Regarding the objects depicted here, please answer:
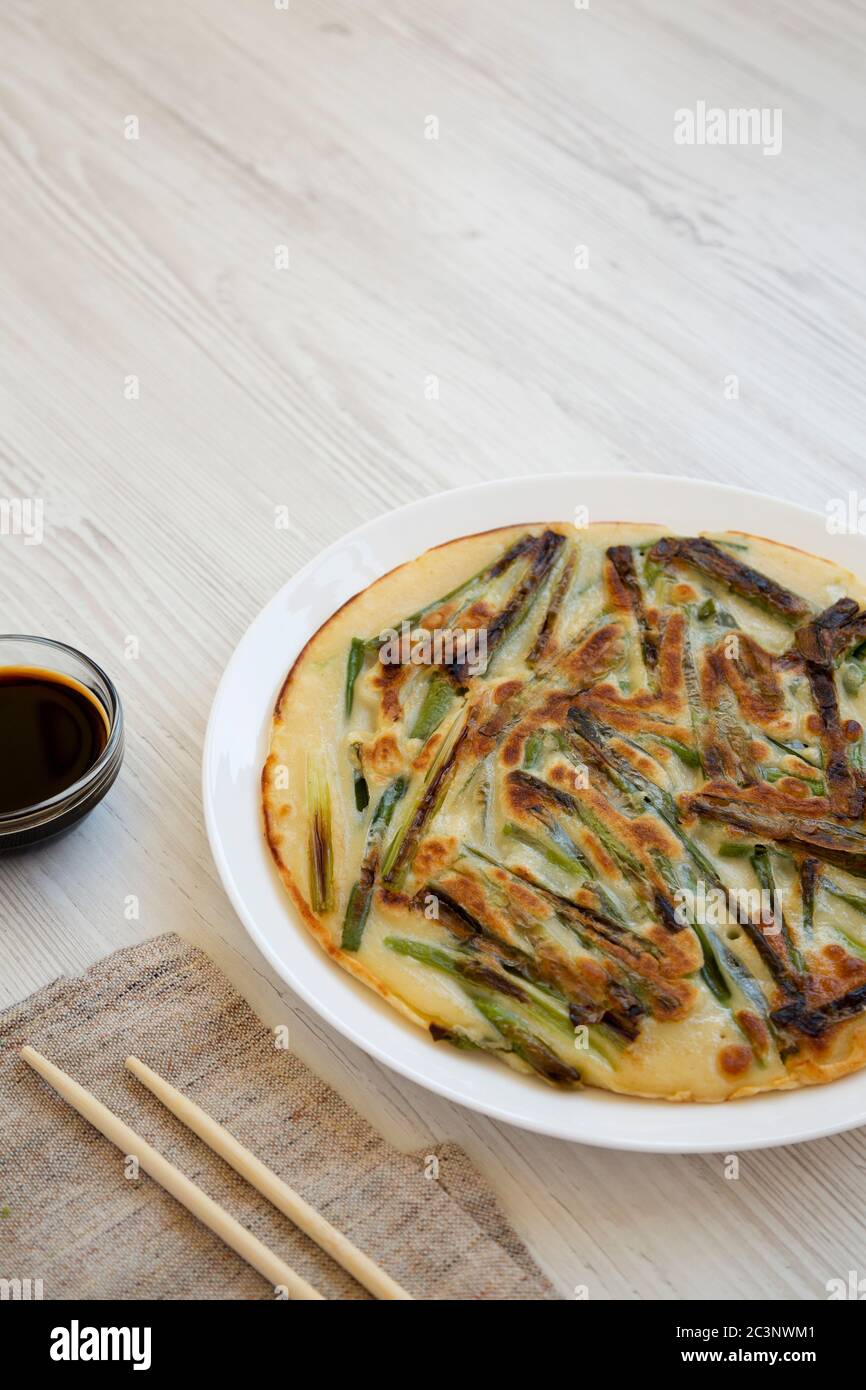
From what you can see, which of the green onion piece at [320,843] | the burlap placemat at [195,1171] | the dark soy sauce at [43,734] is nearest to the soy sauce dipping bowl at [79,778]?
the dark soy sauce at [43,734]

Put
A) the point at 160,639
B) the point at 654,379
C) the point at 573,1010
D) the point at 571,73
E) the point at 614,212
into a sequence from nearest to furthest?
1. the point at 573,1010
2. the point at 160,639
3. the point at 654,379
4. the point at 614,212
5. the point at 571,73

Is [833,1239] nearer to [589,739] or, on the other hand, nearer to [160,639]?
[589,739]

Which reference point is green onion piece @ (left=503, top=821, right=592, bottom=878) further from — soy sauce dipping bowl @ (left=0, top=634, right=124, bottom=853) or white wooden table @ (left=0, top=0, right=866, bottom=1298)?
soy sauce dipping bowl @ (left=0, top=634, right=124, bottom=853)

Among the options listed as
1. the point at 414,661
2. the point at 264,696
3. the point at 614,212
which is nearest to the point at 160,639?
the point at 264,696

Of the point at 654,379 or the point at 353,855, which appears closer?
the point at 353,855

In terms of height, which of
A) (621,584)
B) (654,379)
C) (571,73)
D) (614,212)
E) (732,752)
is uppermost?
(571,73)

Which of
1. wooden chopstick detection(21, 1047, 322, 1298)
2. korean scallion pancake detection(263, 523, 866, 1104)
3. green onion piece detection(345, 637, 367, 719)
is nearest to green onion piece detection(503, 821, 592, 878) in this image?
korean scallion pancake detection(263, 523, 866, 1104)

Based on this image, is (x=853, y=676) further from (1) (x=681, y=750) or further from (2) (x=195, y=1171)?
(2) (x=195, y=1171)
